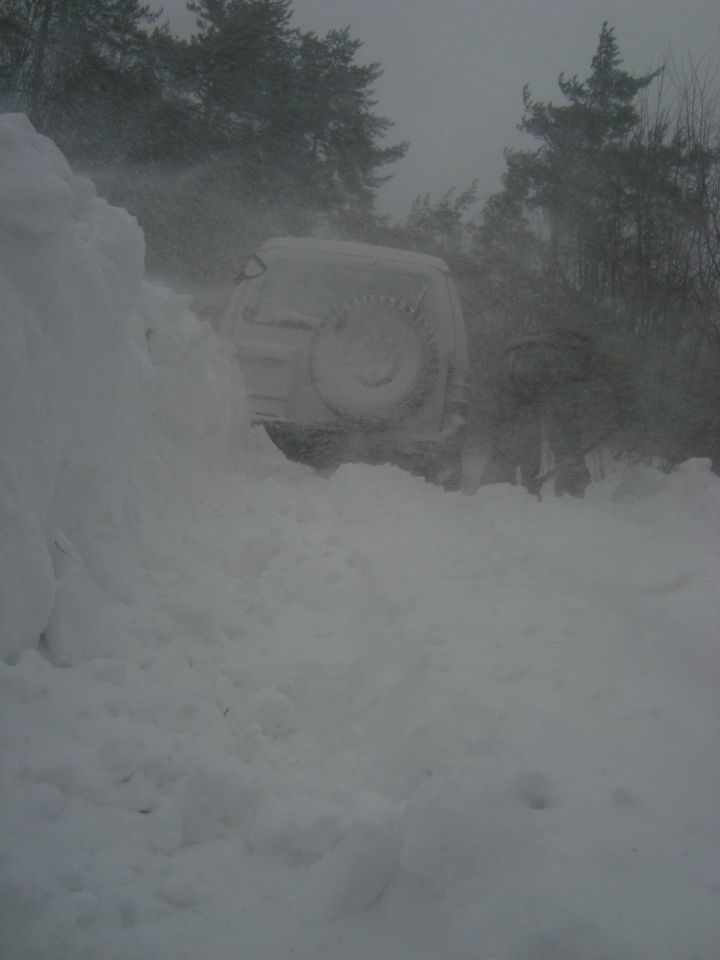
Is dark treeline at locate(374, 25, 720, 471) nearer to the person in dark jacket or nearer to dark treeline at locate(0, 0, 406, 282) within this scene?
the person in dark jacket

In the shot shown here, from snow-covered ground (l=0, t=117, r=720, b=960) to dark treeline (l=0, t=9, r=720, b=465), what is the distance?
355 centimetres

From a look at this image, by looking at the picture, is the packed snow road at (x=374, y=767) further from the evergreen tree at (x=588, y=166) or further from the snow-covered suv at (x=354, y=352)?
the evergreen tree at (x=588, y=166)

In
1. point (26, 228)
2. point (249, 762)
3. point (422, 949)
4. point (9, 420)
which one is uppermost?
point (26, 228)

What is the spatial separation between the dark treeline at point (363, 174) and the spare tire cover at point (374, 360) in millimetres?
1829

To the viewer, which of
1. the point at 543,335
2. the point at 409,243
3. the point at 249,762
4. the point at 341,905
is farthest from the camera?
the point at 409,243

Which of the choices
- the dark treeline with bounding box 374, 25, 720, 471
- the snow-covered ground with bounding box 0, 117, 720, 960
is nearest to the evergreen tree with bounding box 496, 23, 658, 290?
the dark treeline with bounding box 374, 25, 720, 471

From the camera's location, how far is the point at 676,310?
660cm

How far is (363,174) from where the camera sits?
11.3 m

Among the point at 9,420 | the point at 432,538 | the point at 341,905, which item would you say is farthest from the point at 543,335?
the point at 341,905

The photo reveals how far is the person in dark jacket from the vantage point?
16.6ft

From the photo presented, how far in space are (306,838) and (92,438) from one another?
5.10 feet

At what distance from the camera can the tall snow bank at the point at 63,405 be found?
6.99ft

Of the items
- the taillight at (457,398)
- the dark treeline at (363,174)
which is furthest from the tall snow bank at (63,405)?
the dark treeline at (363,174)

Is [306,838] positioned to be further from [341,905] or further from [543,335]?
[543,335]
